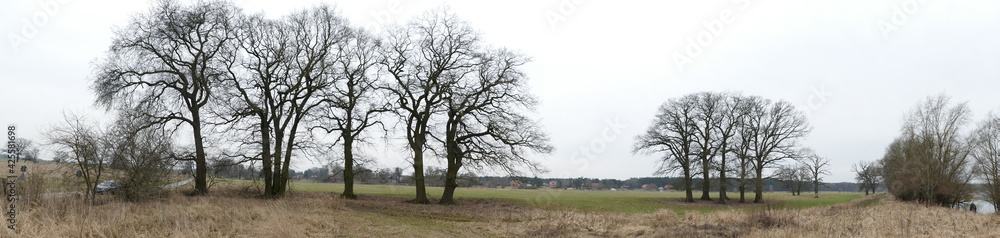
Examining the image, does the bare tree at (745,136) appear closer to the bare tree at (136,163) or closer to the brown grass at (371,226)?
the brown grass at (371,226)

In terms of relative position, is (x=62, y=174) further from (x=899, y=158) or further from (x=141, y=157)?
(x=899, y=158)

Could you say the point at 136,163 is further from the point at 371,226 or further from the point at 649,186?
the point at 649,186

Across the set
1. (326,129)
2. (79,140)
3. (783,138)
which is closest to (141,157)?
(79,140)

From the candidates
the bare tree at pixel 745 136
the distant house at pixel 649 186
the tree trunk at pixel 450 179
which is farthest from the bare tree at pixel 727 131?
the distant house at pixel 649 186

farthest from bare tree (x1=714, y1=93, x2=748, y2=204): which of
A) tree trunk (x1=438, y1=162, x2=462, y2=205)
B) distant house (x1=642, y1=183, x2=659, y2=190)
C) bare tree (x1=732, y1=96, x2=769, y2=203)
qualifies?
distant house (x1=642, y1=183, x2=659, y2=190)

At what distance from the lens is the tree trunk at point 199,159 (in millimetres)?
23386

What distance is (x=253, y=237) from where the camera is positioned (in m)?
9.74

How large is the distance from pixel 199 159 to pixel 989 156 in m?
45.3

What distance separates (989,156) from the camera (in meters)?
32.0

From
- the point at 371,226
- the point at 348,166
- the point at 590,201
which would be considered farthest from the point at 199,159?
the point at 590,201

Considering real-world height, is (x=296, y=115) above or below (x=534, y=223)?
above

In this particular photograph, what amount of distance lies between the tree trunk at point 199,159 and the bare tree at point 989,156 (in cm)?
4414

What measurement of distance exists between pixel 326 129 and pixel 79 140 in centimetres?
1397

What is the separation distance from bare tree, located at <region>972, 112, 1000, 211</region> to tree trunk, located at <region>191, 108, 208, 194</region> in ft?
145
